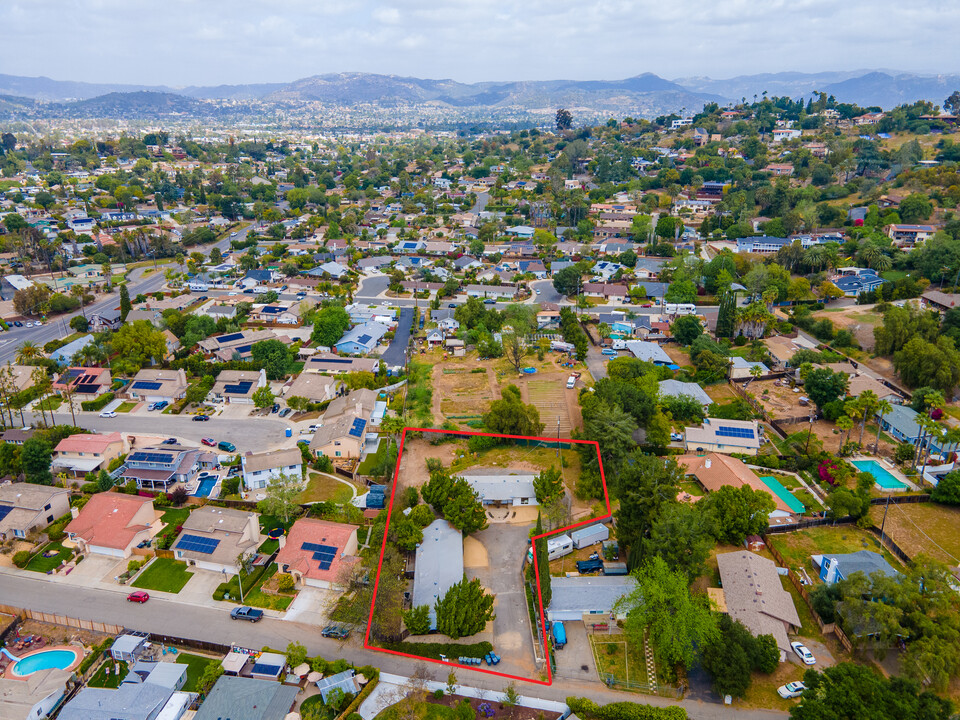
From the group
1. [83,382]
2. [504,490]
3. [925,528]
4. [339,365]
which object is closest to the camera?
[925,528]

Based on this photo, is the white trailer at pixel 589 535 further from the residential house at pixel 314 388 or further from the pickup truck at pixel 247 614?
the residential house at pixel 314 388

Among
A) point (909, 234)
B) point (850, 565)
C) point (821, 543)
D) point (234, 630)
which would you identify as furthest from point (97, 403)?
point (909, 234)

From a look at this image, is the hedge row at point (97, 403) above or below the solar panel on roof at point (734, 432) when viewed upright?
below

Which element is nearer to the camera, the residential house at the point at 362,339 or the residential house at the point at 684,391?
the residential house at the point at 684,391

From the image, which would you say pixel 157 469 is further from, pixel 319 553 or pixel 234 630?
pixel 234 630

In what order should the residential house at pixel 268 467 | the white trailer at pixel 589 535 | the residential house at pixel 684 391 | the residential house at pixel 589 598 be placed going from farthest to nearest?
the residential house at pixel 684 391, the residential house at pixel 268 467, the white trailer at pixel 589 535, the residential house at pixel 589 598

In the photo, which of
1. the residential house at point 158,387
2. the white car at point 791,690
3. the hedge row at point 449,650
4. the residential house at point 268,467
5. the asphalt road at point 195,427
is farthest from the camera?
the residential house at point 158,387

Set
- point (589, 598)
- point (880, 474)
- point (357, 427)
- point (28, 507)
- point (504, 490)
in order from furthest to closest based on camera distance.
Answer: point (357, 427)
point (880, 474)
point (504, 490)
point (28, 507)
point (589, 598)

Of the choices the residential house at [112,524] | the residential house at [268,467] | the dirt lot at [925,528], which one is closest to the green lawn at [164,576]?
the residential house at [112,524]
